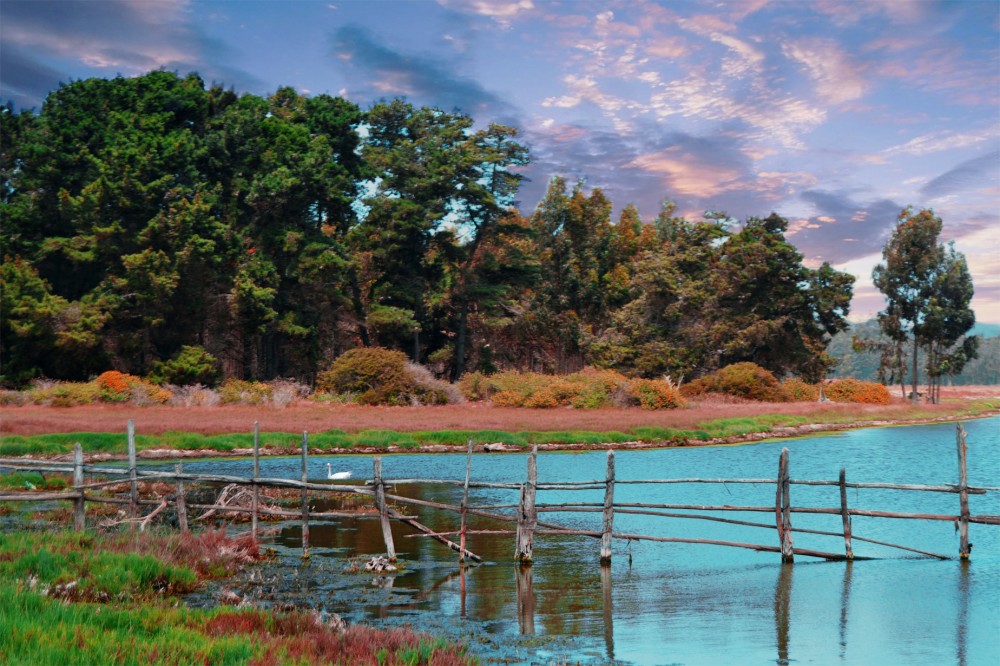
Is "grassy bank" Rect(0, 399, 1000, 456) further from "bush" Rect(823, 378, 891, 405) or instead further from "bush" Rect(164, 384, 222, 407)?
"bush" Rect(823, 378, 891, 405)

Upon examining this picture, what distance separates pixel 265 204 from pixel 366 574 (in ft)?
146

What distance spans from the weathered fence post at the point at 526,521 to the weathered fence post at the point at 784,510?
14.8 ft

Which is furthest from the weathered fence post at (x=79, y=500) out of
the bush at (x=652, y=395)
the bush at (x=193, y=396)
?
the bush at (x=652, y=395)

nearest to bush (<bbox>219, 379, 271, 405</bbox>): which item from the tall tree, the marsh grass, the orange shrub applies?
the marsh grass

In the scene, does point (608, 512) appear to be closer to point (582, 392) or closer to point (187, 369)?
point (582, 392)

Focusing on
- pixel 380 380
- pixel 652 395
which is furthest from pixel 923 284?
pixel 380 380

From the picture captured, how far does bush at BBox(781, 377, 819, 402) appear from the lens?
5975 centimetres

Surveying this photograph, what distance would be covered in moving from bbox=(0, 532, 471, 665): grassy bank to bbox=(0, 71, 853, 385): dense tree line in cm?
3851

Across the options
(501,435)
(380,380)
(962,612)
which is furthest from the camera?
(380,380)

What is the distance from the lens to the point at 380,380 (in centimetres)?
5081

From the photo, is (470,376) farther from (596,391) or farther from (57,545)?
(57,545)

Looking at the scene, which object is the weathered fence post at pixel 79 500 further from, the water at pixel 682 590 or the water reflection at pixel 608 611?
the water reflection at pixel 608 611

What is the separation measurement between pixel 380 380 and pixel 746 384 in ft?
83.0

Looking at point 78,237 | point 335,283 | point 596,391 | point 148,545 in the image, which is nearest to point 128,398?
point 78,237
